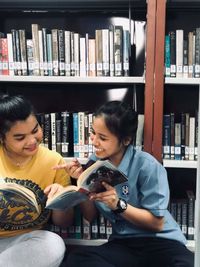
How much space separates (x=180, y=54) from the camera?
4.61ft

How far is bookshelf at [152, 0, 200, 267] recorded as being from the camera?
1.36 meters

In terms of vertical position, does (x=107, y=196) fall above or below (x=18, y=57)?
below

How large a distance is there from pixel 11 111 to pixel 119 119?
0.40 metres

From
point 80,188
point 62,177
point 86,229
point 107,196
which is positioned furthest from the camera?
point 86,229

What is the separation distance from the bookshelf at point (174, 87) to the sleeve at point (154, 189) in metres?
0.13

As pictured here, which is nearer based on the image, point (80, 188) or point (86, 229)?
point (80, 188)

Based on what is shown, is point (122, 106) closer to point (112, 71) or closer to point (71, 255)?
point (112, 71)

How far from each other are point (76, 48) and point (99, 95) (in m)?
0.34

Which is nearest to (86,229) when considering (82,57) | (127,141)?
(127,141)

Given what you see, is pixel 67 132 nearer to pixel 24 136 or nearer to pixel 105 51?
pixel 24 136

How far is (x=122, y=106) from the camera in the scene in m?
1.34

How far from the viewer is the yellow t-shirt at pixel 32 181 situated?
1309 millimetres

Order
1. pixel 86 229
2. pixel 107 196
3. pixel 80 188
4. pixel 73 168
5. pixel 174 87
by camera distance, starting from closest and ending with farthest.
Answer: pixel 80 188
pixel 107 196
pixel 73 168
pixel 86 229
pixel 174 87

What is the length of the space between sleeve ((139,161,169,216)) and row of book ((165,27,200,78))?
396 mm
